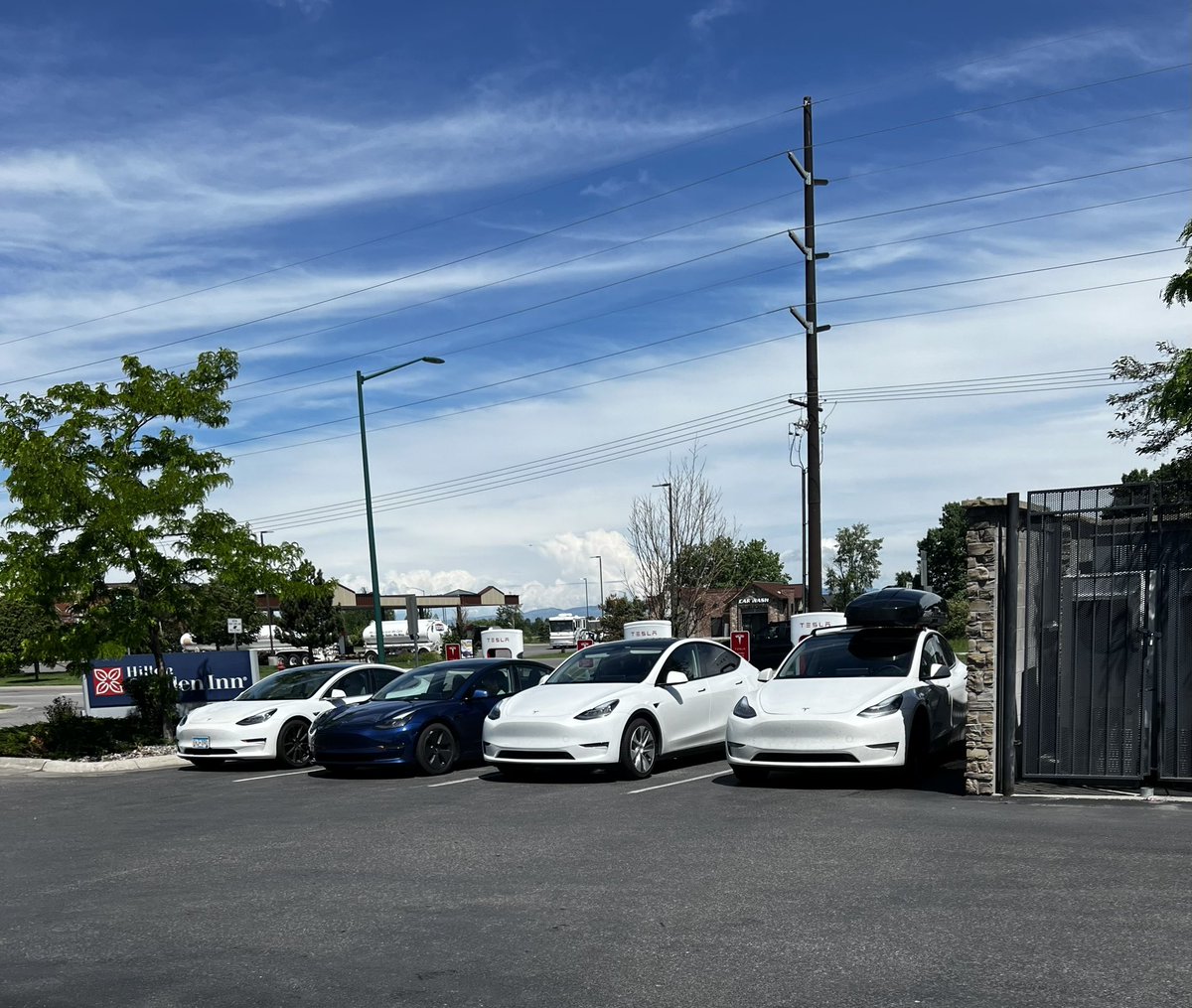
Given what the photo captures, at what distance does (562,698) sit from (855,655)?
3110 millimetres

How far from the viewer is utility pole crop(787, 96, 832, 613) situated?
89.2ft

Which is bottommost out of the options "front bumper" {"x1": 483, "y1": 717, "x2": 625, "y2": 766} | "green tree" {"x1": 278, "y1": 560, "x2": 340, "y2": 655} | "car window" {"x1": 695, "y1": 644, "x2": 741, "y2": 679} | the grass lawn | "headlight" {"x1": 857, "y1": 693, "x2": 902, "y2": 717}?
the grass lawn

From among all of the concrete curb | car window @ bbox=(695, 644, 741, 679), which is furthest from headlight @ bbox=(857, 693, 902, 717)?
the concrete curb

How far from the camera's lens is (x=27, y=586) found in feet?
63.6

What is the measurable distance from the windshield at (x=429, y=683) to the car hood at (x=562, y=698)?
1.67 metres

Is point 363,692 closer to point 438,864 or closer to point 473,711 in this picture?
point 473,711

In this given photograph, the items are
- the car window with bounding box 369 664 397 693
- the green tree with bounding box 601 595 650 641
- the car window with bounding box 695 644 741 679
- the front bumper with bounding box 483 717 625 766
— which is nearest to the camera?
the front bumper with bounding box 483 717 625 766

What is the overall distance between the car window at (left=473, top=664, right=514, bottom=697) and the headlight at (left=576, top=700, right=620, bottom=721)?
2716mm

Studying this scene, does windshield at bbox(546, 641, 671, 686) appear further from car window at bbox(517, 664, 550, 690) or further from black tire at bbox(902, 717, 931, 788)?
black tire at bbox(902, 717, 931, 788)

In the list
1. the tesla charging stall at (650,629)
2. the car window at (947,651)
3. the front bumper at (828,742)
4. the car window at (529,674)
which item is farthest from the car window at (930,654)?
the tesla charging stall at (650,629)

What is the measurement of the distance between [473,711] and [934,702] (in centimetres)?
552

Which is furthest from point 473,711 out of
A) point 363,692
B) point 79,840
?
point 79,840

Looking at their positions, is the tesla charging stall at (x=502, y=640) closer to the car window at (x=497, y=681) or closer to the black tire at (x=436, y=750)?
the car window at (x=497, y=681)

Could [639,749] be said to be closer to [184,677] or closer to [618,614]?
[184,677]
